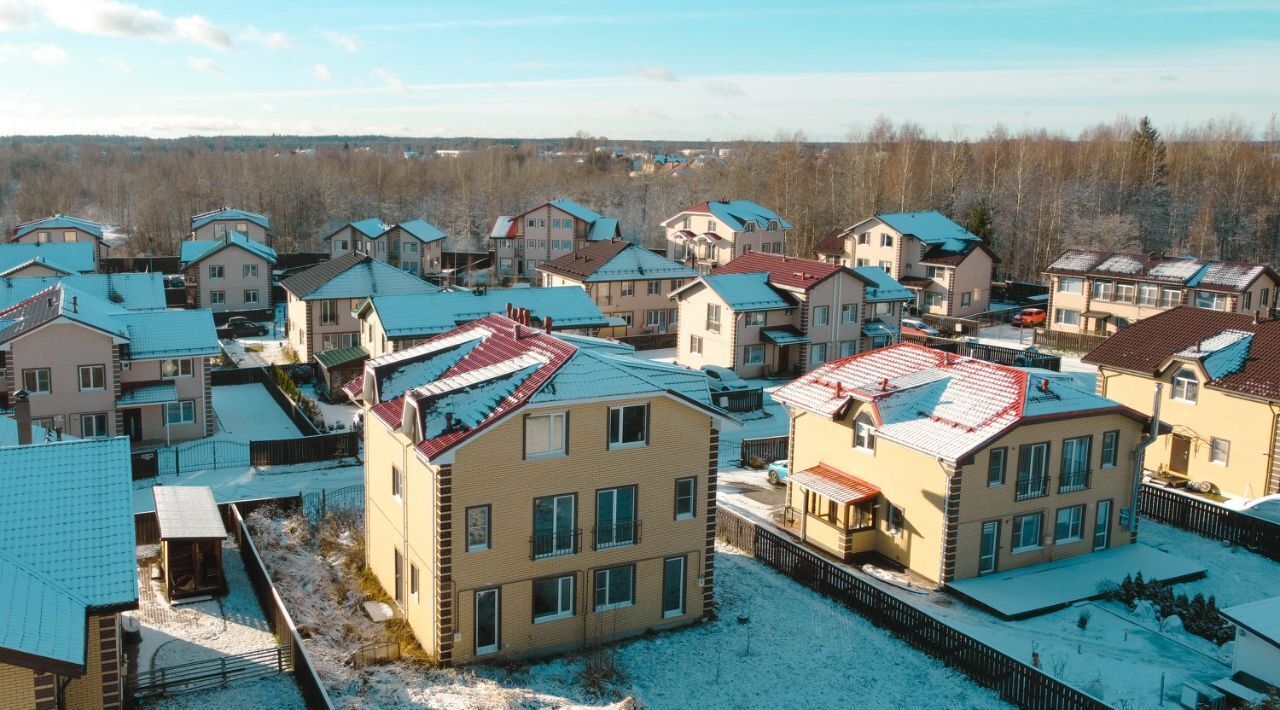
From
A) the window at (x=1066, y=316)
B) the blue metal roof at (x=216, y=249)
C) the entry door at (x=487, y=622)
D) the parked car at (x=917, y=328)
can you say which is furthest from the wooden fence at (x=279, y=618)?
the window at (x=1066, y=316)

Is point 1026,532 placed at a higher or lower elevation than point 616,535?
lower

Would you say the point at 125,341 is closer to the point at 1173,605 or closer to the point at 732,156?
the point at 1173,605

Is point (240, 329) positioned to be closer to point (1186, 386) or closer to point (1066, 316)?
point (1186, 386)

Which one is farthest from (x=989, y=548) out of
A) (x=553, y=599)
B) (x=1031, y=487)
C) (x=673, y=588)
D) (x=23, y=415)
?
(x=23, y=415)

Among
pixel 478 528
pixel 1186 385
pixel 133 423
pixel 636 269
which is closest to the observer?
pixel 478 528

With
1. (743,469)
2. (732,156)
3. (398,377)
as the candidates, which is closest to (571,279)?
(743,469)

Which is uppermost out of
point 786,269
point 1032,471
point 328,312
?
point 786,269

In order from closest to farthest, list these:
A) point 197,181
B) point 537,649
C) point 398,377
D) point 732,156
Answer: point 537,649 → point 398,377 → point 197,181 → point 732,156
